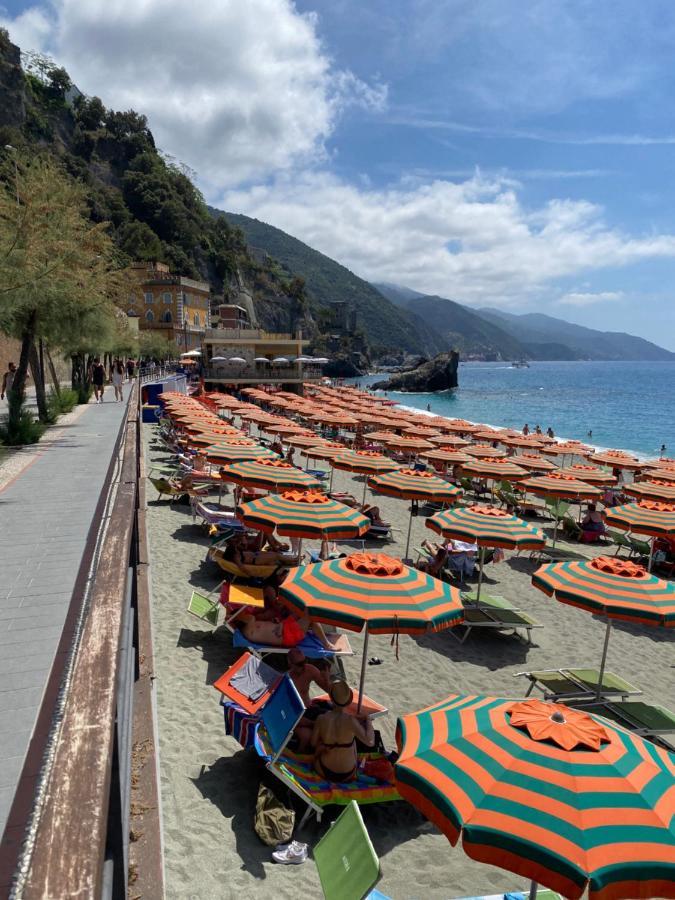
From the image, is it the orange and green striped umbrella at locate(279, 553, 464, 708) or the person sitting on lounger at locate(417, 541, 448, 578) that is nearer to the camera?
the orange and green striped umbrella at locate(279, 553, 464, 708)

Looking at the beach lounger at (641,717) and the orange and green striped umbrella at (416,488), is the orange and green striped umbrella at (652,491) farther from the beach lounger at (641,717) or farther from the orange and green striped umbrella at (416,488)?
the beach lounger at (641,717)

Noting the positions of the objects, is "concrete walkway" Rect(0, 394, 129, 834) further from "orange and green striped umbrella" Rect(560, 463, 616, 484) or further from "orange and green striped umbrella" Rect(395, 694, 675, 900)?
"orange and green striped umbrella" Rect(560, 463, 616, 484)

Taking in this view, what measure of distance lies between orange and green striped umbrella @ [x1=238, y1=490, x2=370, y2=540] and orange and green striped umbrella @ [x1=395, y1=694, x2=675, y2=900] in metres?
4.17

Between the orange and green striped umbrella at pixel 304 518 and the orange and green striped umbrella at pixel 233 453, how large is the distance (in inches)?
150

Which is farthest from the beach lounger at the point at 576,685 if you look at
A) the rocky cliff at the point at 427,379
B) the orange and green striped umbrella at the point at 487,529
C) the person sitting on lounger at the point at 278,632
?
the rocky cliff at the point at 427,379

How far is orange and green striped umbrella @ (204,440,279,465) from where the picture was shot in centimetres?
1216

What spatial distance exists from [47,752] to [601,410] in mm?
97814

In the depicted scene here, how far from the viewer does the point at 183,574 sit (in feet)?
30.9

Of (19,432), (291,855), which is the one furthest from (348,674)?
(19,432)

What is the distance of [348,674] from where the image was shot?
7082mm

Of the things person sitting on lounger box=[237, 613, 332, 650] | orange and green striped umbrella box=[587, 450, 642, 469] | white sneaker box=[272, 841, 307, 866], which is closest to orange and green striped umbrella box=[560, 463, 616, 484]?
orange and green striped umbrella box=[587, 450, 642, 469]

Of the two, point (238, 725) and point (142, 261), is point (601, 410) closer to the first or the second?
point (142, 261)

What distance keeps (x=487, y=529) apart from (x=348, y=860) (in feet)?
20.0

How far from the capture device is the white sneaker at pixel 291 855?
165 inches
